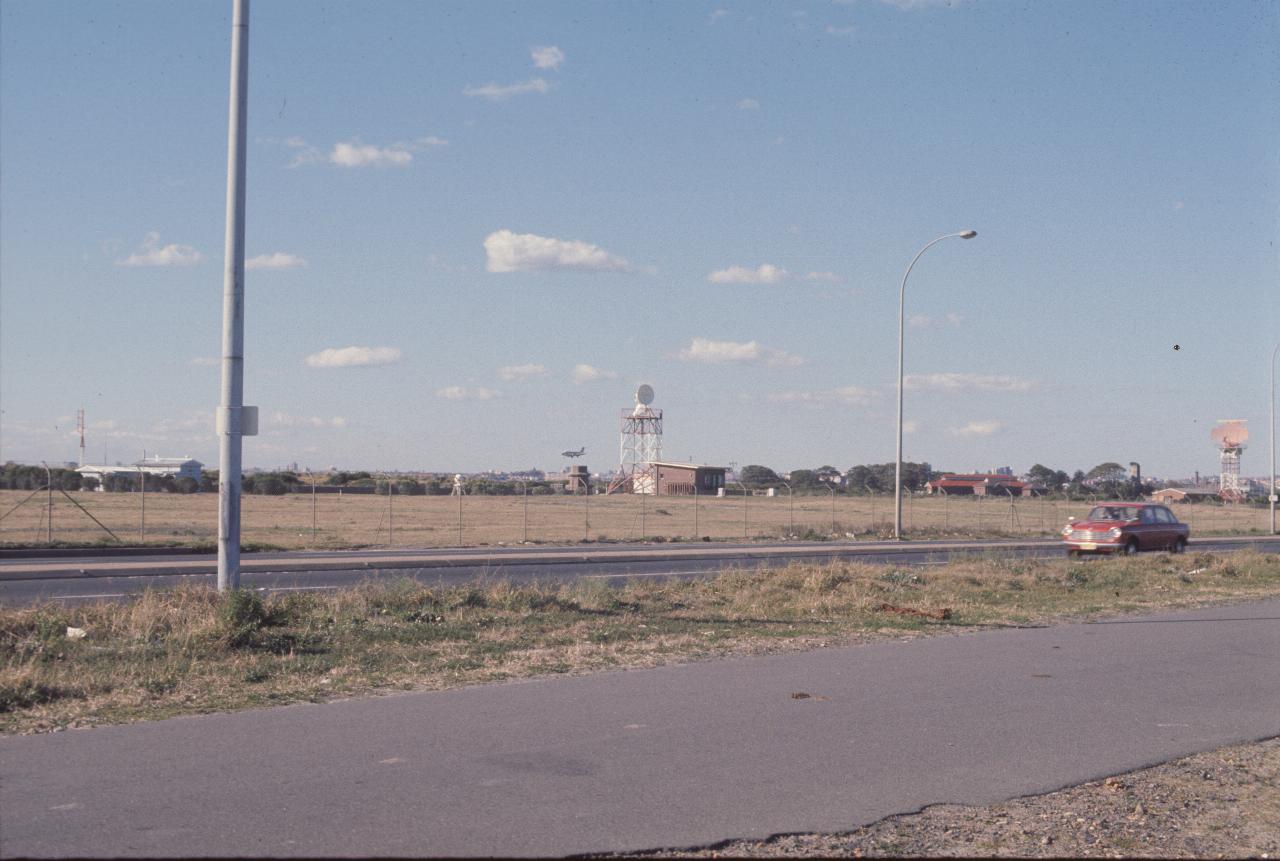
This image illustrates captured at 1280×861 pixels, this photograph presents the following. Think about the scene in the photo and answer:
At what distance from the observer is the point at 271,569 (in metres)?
23.1

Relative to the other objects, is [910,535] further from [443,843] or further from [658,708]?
[443,843]

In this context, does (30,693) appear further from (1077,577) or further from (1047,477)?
(1047,477)

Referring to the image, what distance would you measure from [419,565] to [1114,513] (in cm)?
1833

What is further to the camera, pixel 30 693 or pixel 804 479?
pixel 804 479

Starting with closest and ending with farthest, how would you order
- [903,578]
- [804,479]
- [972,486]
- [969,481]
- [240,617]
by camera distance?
[240,617], [903,578], [972,486], [969,481], [804,479]

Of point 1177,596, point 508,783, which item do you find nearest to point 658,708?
point 508,783

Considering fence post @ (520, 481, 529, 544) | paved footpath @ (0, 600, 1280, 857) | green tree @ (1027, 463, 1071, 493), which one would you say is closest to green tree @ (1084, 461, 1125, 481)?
green tree @ (1027, 463, 1071, 493)

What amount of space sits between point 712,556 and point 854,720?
66.2ft

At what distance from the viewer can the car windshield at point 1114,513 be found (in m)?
30.6

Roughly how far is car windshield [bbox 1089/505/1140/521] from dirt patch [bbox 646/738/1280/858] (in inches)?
956

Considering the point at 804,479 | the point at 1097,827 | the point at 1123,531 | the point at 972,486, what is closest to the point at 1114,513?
the point at 1123,531

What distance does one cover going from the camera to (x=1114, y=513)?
3086 centimetres

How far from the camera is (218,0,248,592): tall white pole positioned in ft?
43.3

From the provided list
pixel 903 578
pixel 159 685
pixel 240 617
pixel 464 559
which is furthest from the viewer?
pixel 464 559
